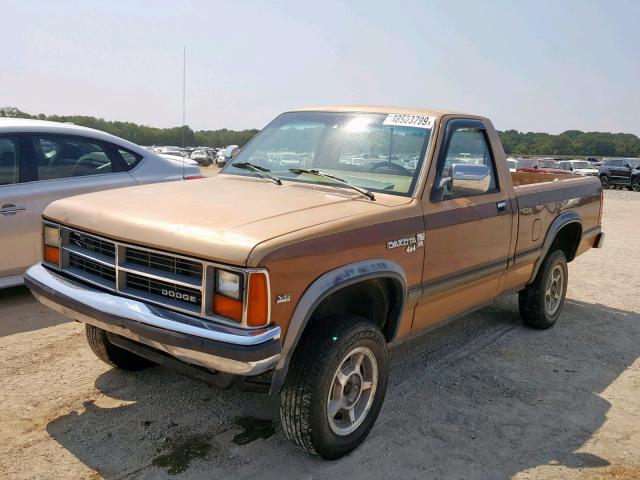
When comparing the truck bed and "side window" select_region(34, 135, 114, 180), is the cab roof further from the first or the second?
"side window" select_region(34, 135, 114, 180)

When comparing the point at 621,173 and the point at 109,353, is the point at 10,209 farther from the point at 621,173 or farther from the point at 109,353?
the point at 621,173

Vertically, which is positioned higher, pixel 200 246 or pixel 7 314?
pixel 200 246

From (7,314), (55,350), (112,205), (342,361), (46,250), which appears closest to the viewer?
(342,361)

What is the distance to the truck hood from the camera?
9.04 ft

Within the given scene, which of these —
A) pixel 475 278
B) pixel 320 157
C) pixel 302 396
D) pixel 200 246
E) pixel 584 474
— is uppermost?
pixel 320 157

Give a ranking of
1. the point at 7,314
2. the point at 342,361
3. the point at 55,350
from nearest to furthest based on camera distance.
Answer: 1. the point at 342,361
2. the point at 55,350
3. the point at 7,314

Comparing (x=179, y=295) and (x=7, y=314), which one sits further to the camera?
(x=7, y=314)

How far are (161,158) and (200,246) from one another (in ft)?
14.5

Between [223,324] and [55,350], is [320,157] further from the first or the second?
[55,350]

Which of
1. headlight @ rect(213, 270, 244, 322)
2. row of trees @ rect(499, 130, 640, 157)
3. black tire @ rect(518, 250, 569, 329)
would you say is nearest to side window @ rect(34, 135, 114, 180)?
headlight @ rect(213, 270, 244, 322)

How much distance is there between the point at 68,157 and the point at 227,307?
3.98m

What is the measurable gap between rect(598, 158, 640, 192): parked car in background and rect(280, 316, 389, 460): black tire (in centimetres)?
3026

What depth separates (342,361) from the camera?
3.10 metres

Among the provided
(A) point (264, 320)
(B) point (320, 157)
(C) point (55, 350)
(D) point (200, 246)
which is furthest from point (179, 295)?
(C) point (55, 350)
